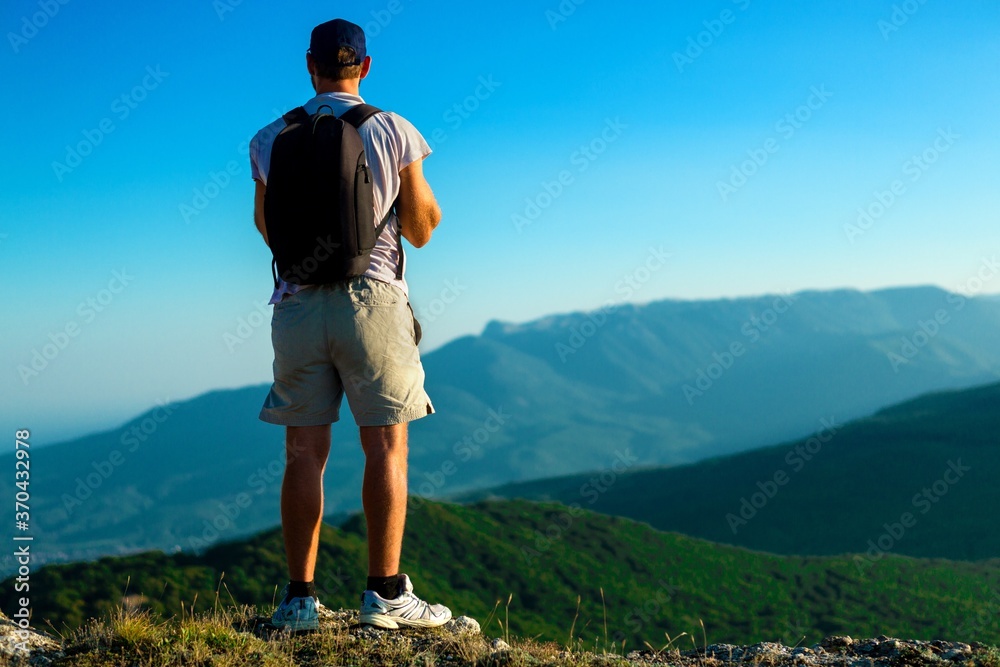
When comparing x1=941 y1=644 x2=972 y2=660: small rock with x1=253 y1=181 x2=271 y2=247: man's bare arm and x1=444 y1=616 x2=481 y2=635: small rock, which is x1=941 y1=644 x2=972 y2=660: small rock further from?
x1=253 y1=181 x2=271 y2=247: man's bare arm

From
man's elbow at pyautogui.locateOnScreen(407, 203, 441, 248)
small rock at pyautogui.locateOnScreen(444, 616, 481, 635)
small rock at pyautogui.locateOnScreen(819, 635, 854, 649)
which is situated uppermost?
man's elbow at pyautogui.locateOnScreen(407, 203, 441, 248)

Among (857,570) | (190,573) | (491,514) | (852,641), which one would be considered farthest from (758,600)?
(852,641)

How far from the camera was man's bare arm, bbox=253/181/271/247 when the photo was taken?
4348mm

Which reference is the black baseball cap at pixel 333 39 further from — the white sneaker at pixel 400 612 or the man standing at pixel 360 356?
the white sneaker at pixel 400 612

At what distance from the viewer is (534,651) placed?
436 centimetres

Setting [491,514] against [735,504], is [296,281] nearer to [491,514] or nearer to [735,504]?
[491,514]

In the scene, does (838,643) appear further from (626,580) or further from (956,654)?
(626,580)

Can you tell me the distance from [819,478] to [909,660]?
87424 mm

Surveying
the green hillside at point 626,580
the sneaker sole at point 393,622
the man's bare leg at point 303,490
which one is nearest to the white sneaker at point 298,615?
the man's bare leg at point 303,490

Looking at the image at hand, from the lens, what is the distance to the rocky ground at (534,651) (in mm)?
4074

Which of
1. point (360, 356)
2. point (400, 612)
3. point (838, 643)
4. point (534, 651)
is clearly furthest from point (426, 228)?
point (838, 643)

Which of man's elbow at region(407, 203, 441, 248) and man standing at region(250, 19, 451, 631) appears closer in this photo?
man standing at region(250, 19, 451, 631)

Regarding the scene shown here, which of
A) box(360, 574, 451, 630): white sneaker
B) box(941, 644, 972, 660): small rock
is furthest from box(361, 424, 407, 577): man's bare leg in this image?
box(941, 644, 972, 660): small rock

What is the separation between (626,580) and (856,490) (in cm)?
4441
